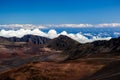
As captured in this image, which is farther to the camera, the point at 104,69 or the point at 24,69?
the point at 24,69

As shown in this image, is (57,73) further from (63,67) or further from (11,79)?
(11,79)

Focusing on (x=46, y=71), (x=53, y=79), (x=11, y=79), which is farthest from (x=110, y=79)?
(x=11, y=79)

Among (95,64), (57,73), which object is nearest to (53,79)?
(57,73)

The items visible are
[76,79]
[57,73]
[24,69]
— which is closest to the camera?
[76,79]

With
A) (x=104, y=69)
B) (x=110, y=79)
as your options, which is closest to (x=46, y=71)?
(x=104, y=69)

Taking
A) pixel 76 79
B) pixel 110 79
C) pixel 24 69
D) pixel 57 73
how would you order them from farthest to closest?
pixel 24 69 → pixel 57 73 → pixel 76 79 → pixel 110 79

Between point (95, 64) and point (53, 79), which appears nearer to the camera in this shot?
point (53, 79)

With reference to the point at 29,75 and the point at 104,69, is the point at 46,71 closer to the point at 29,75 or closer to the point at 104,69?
the point at 29,75

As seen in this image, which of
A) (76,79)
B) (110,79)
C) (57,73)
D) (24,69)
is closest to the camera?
(110,79)

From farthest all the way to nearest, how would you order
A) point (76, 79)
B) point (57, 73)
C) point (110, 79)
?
1. point (57, 73)
2. point (76, 79)
3. point (110, 79)
